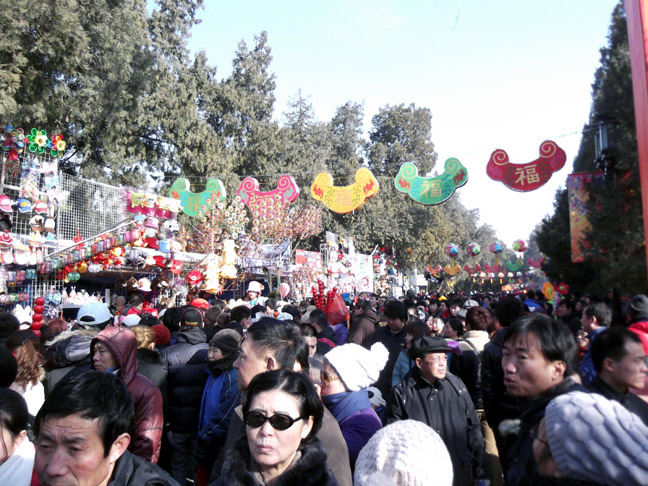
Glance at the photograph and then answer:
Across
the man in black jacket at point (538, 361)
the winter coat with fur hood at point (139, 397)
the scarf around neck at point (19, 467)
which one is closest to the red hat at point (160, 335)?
the winter coat with fur hood at point (139, 397)

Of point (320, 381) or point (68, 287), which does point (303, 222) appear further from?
point (320, 381)

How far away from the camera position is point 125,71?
14680 millimetres

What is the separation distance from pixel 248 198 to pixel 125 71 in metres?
5.63

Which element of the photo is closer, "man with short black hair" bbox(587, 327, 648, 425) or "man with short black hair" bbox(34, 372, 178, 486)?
"man with short black hair" bbox(34, 372, 178, 486)

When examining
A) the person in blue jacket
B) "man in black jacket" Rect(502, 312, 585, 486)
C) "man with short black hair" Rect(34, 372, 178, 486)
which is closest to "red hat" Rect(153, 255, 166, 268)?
the person in blue jacket

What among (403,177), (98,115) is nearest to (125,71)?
(98,115)

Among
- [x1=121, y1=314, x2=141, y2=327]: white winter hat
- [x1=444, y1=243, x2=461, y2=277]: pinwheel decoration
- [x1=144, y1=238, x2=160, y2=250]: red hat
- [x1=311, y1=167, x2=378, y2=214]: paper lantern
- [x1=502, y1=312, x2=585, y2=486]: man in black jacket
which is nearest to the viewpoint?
[x1=502, y1=312, x2=585, y2=486]: man in black jacket

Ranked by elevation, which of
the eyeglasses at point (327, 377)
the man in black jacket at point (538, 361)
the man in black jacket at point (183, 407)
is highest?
the man in black jacket at point (538, 361)

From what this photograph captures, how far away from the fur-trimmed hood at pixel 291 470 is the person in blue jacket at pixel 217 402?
986mm

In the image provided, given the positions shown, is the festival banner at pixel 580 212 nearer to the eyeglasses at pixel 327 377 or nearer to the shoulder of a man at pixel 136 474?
the eyeglasses at pixel 327 377

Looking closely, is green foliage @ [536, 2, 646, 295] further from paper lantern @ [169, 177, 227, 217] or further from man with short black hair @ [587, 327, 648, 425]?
paper lantern @ [169, 177, 227, 217]

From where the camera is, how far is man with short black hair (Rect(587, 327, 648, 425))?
2645 mm

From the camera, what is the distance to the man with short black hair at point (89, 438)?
5.33 ft

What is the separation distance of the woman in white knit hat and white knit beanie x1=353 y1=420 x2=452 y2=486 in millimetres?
1210
